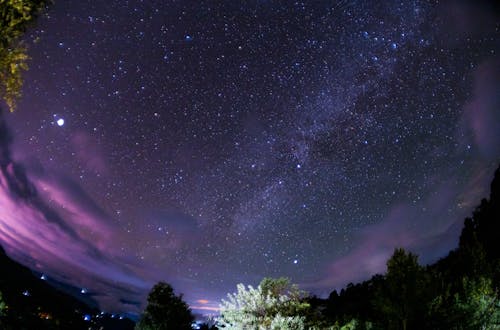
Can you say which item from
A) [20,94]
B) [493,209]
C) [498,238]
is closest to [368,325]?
[20,94]

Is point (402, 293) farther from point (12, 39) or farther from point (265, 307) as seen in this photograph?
point (12, 39)

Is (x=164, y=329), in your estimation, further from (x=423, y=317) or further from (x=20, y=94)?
(x=20, y=94)

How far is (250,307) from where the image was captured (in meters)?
21.5

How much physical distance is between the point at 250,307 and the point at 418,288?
12678mm

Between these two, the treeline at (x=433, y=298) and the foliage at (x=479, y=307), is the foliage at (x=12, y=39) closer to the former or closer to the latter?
the treeline at (x=433, y=298)

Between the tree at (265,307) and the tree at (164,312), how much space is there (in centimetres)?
1845

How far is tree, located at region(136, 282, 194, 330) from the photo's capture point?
37.8 meters

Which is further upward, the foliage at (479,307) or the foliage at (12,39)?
the foliage at (12,39)

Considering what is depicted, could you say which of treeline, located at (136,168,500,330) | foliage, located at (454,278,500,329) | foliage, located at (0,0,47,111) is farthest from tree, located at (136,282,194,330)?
foliage, located at (0,0,47,111)

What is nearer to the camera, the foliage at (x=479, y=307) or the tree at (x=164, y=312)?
the foliage at (x=479, y=307)

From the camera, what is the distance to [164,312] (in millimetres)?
38688

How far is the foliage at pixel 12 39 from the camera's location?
7902mm

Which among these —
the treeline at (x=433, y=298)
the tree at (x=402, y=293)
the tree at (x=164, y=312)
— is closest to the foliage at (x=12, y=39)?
the treeline at (x=433, y=298)

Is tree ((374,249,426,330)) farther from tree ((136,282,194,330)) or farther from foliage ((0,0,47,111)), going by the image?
foliage ((0,0,47,111))
